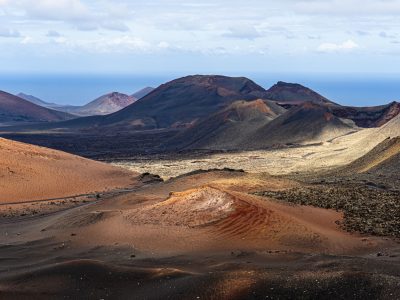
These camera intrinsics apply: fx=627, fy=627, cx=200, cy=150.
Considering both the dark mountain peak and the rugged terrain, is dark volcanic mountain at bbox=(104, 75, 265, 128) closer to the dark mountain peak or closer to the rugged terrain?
the dark mountain peak

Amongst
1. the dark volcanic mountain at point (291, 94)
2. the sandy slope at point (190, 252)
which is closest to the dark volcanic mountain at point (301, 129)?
the dark volcanic mountain at point (291, 94)

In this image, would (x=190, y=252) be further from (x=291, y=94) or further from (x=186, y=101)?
(x=291, y=94)

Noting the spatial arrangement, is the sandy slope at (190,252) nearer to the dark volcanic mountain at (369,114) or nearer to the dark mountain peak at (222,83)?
the dark volcanic mountain at (369,114)

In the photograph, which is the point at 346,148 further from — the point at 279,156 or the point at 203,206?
the point at 203,206

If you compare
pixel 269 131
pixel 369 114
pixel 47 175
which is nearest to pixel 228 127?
pixel 269 131

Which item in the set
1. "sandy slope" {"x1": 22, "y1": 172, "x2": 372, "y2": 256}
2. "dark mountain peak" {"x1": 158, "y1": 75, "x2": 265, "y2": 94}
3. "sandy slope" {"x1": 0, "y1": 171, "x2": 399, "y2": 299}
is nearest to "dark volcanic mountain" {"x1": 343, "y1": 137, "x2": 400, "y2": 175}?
"sandy slope" {"x1": 0, "y1": 171, "x2": 399, "y2": 299}

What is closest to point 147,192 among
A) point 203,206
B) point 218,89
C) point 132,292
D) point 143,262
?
point 203,206
